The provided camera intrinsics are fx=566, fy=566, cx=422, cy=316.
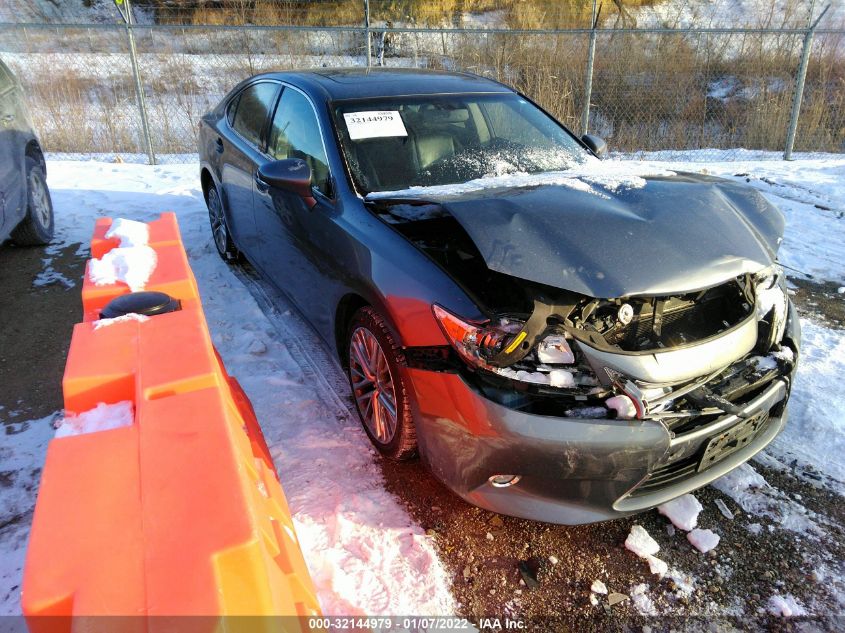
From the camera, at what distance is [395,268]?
236 centimetres

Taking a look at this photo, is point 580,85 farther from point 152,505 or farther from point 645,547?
point 152,505

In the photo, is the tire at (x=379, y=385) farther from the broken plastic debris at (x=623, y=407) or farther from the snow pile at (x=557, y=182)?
the broken plastic debris at (x=623, y=407)

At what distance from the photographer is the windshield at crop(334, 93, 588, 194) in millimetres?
3010

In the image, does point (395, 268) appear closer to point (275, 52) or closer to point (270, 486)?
point (270, 486)

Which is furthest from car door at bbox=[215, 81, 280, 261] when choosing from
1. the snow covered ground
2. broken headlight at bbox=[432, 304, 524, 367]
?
broken headlight at bbox=[432, 304, 524, 367]

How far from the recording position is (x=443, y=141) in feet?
10.7

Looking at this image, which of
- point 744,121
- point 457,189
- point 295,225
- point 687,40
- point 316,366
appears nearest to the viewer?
point 457,189

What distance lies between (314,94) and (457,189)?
1212 mm

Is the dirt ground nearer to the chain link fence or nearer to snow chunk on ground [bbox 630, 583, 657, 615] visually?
snow chunk on ground [bbox 630, 583, 657, 615]

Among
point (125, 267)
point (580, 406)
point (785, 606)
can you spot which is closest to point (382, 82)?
point (125, 267)

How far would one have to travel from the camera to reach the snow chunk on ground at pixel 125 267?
2.48m

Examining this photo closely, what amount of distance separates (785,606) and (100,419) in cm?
243

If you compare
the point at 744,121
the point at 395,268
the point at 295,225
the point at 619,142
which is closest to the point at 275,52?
the point at 619,142

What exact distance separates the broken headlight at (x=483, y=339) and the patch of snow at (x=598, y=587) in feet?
3.11
